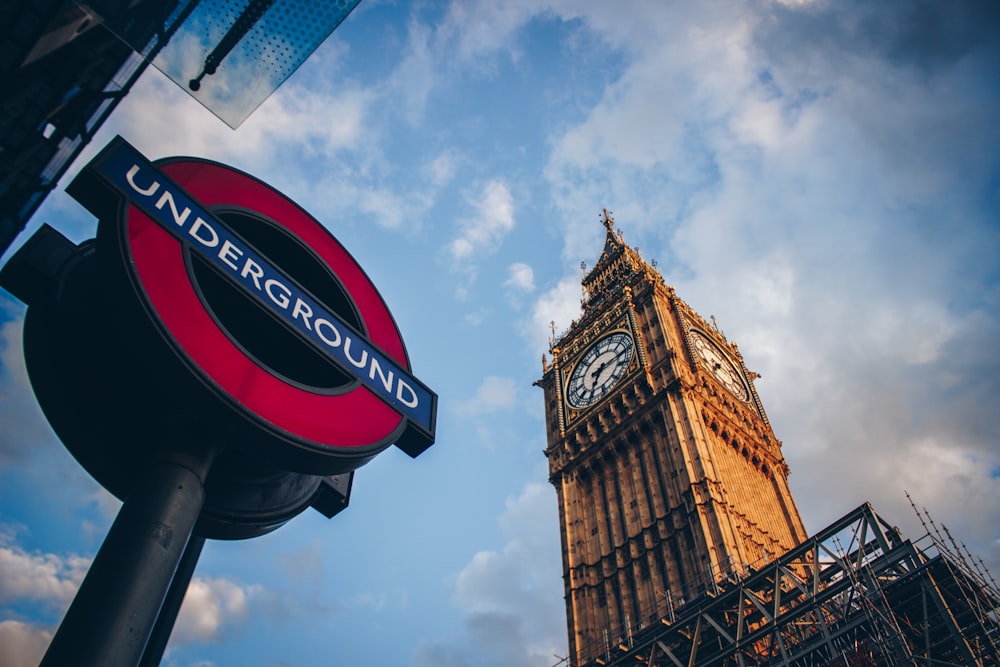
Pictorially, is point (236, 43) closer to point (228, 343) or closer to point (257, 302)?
point (257, 302)

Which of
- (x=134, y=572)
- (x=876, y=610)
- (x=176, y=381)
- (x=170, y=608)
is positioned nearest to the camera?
(x=134, y=572)

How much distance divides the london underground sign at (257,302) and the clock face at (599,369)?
35.3m

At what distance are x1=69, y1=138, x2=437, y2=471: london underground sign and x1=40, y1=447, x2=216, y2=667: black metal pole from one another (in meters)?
0.84

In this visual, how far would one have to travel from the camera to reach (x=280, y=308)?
21.9ft

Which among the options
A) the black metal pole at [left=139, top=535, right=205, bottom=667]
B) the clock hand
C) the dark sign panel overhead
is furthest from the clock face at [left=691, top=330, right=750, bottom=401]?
the black metal pole at [left=139, top=535, right=205, bottom=667]

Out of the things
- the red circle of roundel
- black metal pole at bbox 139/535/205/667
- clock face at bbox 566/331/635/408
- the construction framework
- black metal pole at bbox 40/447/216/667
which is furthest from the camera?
clock face at bbox 566/331/635/408

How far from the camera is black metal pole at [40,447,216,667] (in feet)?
15.2

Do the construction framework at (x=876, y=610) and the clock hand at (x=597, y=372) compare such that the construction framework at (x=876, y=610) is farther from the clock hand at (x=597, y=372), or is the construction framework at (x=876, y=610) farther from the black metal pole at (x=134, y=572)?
the clock hand at (x=597, y=372)

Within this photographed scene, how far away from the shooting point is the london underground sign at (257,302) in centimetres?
575

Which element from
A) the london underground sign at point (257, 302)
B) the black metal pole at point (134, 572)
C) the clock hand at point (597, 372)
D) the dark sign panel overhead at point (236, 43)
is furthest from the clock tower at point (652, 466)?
the dark sign panel overhead at point (236, 43)

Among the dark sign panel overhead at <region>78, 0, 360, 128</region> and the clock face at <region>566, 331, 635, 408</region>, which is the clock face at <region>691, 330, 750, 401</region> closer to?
the clock face at <region>566, 331, 635, 408</region>

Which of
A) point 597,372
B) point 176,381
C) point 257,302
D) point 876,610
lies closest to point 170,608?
point 176,381

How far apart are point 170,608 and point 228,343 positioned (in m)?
2.72

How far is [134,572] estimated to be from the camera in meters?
5.00
